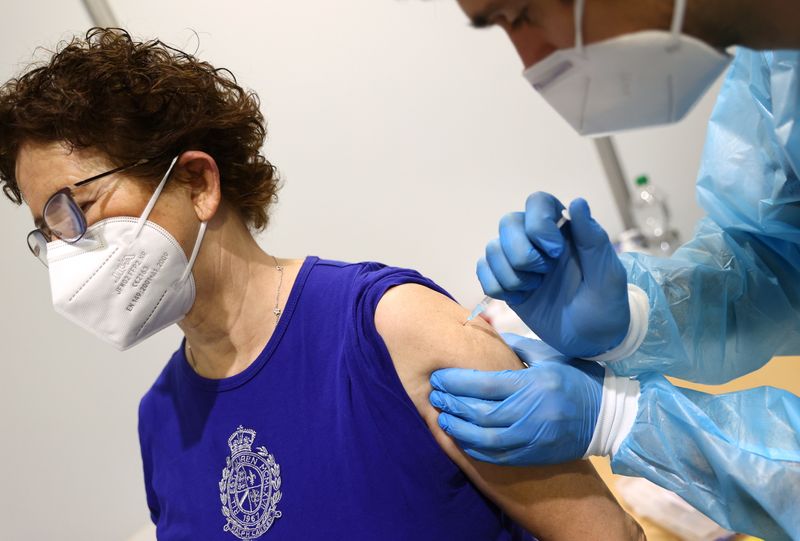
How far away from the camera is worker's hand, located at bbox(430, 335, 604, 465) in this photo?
1.00 m

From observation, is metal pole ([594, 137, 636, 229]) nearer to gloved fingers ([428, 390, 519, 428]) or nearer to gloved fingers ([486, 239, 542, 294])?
gloved fingers ([486, 239, 542, 294])

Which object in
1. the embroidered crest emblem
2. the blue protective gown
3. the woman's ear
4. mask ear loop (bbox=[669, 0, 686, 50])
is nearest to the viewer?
mask ear loop (bbox=[669, 0, 686, 50])

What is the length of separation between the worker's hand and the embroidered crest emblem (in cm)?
30

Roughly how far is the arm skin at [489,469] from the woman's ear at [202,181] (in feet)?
1.23

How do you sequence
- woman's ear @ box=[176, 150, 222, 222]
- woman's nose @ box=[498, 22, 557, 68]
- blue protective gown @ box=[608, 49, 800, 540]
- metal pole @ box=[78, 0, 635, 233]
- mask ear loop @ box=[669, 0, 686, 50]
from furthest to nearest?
metal pole @ box=[78, 0, 635, 233] → woman's ear @ box=[176, 150, 222, 222] → blue protective gown @ box=[608, 49, 800, 540] → woman's nose @ box=[498, 22, 557, 68] → mask ear loop @ box=[669, 0, 686, 50]

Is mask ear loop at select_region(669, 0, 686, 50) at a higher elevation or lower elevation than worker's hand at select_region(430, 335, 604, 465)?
higher

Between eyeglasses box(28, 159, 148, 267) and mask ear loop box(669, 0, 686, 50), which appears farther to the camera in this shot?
eyeglasses box(28, 159, 148, 267)

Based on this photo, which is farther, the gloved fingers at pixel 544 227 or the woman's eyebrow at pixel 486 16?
the gloved fingers at pixel 544 227

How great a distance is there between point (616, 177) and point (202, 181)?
1.78 meters

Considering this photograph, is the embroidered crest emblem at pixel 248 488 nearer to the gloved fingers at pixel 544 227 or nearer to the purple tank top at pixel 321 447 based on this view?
the purple tank top at pixel 321 447

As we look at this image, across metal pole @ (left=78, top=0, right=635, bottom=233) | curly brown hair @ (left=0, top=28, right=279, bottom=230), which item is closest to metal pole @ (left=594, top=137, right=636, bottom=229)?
metal pole @ (left=78, top=0, right=635, bottom=233)

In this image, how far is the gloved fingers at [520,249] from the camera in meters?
0.99

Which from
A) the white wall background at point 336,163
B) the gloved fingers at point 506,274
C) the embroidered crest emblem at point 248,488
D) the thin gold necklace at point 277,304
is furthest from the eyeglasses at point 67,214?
the white wall background at point 336,163

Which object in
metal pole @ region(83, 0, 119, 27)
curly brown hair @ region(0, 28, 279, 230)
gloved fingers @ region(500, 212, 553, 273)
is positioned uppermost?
metal pole @ region(83, 0, 119, 27)
